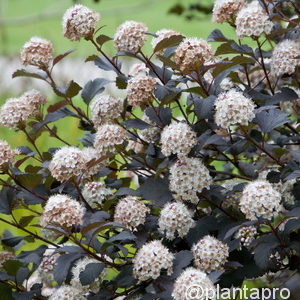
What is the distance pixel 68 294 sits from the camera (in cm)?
182

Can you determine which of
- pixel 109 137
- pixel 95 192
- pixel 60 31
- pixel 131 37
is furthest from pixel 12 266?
pixel 60 31

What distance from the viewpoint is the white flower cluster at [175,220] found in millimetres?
1773

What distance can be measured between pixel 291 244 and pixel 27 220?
80 centimetres

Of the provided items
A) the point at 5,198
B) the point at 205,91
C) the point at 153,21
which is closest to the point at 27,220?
the point at 5,198

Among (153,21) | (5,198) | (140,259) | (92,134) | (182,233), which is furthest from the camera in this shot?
(153,21)

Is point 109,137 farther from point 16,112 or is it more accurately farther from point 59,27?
point 59,27

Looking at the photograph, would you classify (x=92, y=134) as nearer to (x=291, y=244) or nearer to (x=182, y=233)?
(x=182, y=233)

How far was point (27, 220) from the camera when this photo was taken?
2.10 meters

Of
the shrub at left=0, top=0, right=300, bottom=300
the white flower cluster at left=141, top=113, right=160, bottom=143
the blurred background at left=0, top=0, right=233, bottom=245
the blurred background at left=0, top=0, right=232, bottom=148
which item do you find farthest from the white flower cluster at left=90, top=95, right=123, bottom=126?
the blurred background at left=0, top=0, right=232, bottom=148

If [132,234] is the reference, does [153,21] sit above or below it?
below

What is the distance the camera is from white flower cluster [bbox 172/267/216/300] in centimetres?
152

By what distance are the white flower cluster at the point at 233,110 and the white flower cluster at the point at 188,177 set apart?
14 cm

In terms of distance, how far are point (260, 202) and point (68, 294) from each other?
570 mm

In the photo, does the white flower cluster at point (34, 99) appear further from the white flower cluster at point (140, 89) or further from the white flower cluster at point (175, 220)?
the white flower cluster at point (175, 220)
